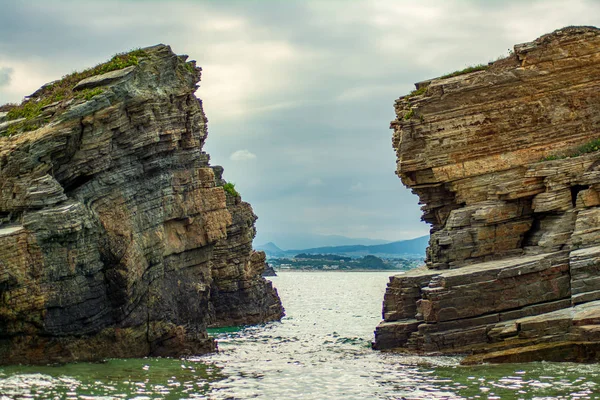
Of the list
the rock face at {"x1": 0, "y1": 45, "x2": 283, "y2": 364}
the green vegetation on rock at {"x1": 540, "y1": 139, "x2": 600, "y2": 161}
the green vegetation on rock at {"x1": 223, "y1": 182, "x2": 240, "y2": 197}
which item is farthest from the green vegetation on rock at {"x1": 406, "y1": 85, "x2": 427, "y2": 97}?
the green vegetation on rock at {"x1": 223, "y1": 182, "x2": 240, "y2": 197}

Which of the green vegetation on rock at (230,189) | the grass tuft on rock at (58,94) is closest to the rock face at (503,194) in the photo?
the grass tuft on rock at (58,94)

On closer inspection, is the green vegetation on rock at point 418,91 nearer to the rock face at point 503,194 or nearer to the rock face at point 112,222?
the rock face at point 503,194

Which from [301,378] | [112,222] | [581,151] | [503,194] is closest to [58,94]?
[112,222]

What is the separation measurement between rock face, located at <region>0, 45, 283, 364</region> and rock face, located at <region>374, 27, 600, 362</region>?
40.7 ft

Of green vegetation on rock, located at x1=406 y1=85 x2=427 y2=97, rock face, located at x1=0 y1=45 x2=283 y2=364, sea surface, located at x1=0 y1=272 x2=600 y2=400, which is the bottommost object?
sea surface, located at x1=0 y1=272 x2=600 y2=400

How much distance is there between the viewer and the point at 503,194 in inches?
1813

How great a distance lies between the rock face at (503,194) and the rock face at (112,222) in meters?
12.4

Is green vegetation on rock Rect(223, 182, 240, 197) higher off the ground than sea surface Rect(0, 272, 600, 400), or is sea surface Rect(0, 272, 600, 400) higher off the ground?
green vegetation on rock Rect(223, 182, 240, 197)

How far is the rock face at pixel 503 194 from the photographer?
40625mm

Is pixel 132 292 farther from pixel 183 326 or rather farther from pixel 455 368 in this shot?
pixel 455 368

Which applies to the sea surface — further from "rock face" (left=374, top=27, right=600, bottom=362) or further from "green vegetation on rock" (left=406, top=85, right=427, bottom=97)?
"green vegetation on rock" (left=406, top=85, right=427, bottom=97)

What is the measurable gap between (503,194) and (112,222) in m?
21.5

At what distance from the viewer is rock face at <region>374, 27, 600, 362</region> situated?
4062 centimetres

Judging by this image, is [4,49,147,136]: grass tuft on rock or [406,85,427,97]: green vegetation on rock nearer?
[4,49,147,136]: grass tuft on rock
